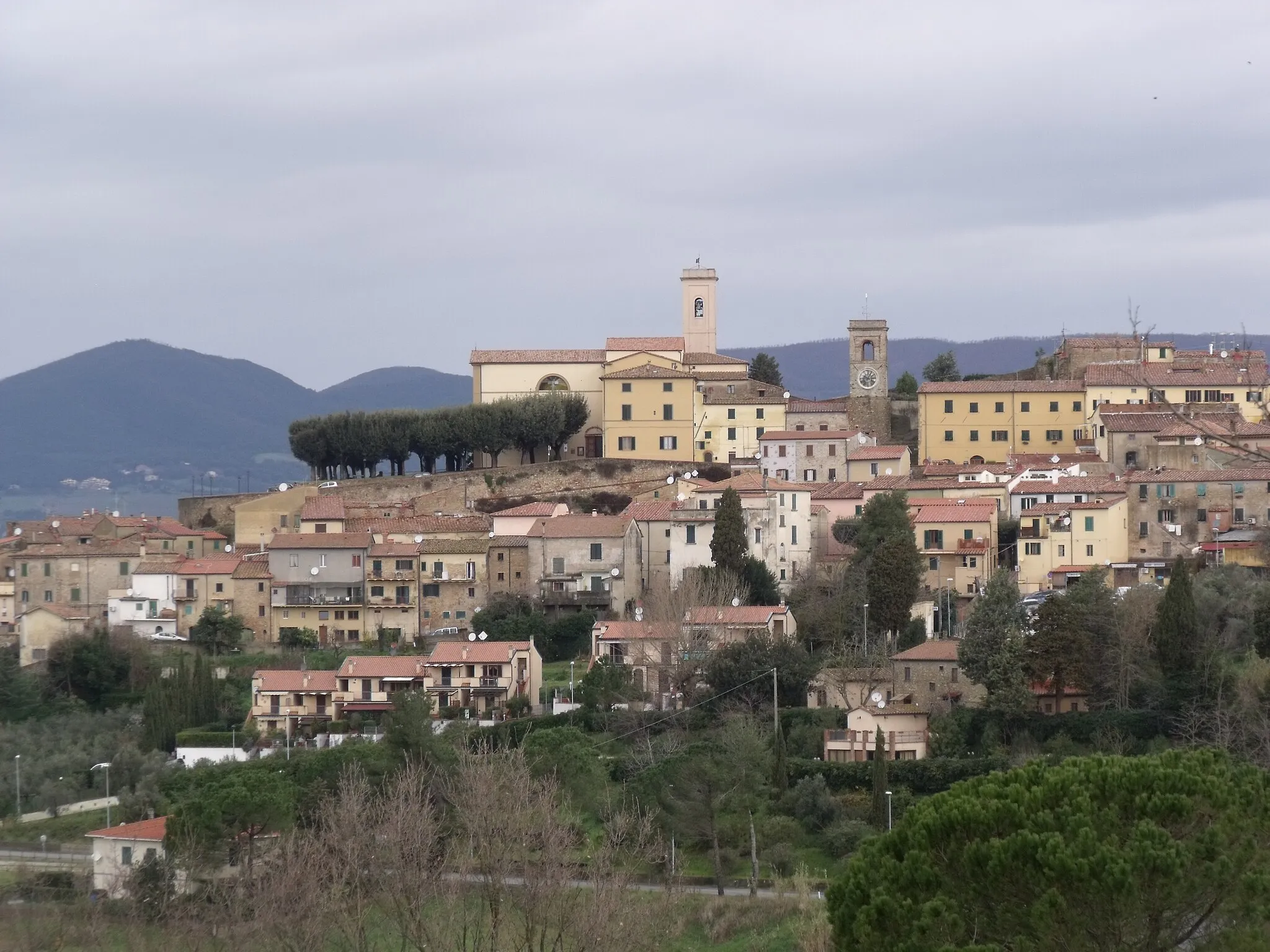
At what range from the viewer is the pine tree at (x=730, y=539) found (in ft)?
154

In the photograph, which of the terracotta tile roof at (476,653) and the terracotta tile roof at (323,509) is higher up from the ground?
the terracotta tile roof at (323,509)

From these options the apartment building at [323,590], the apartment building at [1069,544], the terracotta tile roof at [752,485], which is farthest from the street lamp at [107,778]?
the apartment building at [1069,544]

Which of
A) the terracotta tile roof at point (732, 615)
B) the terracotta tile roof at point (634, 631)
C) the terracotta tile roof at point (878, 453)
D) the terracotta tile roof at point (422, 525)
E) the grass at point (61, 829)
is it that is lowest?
the grass at point (61, 829)

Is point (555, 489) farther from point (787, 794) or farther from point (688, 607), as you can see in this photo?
point (787, 794)

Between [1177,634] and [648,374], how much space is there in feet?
77.3

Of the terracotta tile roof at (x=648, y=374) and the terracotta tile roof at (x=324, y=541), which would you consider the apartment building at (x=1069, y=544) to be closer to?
the terracotta tile roof at (x=648, y=374)

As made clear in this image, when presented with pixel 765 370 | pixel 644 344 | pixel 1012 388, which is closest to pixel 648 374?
pixel 644 344

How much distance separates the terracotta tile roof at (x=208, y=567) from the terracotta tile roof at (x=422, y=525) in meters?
3.05

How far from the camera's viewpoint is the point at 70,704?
4756 centimetres

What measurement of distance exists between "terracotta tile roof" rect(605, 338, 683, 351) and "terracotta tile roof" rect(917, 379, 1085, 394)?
8349mm

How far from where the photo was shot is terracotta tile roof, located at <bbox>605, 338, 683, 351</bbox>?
6350 cm

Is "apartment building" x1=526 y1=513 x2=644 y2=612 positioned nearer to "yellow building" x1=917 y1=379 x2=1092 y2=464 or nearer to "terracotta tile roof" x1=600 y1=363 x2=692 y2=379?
"terracotta tile roof" x1=600 y1=363 x2=692 y2=379

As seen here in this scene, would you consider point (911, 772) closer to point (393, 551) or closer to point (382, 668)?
point (382, 668)

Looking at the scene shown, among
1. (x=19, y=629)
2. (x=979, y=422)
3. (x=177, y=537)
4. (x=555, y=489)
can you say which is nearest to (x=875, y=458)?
(x=979, y=422)
